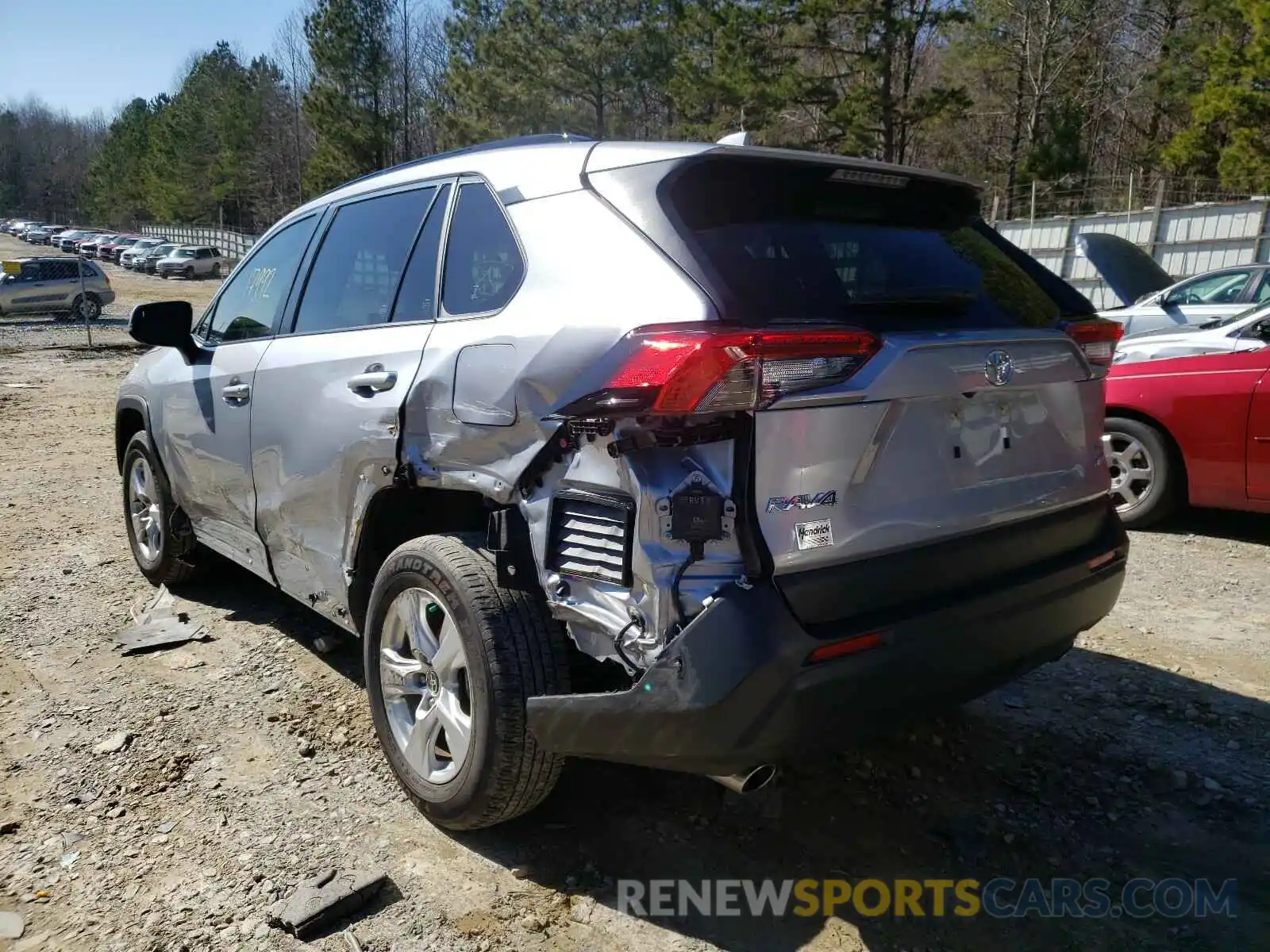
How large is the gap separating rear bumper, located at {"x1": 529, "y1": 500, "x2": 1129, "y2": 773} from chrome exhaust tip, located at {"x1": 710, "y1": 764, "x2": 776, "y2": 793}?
7 cm

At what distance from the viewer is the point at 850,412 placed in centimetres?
214

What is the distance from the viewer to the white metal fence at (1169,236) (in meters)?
18.3

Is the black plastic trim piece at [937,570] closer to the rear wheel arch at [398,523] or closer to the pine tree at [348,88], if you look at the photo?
the rear wheel arch at [398,523]

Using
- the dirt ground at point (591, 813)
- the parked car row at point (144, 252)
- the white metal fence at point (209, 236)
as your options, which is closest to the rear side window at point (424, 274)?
the dirt ground at point (591, 813)

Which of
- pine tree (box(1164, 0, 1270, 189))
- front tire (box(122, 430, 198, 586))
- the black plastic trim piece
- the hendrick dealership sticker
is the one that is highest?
pine tree (box(1164, 0, 1270, 189))

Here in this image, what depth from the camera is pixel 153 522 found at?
16.1ft

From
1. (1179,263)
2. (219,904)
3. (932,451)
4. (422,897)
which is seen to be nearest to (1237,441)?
(932,451)

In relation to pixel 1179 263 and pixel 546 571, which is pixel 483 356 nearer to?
pixel 546 571

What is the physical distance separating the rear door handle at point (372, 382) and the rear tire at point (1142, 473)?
444 centimetres

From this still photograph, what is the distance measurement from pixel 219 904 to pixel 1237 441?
210 inches

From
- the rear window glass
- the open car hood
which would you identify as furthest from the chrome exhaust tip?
the open car hood

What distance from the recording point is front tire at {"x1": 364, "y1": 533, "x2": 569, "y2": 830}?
2439 mm

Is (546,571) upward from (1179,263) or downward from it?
downward

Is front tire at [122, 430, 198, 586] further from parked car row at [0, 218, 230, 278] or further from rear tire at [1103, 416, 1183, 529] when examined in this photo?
parked car row at [0, 218, 230, 278]
